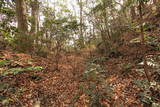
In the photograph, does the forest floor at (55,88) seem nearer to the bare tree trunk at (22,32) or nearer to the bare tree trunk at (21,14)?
the bare tree trunk at (22,32)

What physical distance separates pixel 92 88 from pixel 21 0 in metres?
5.51

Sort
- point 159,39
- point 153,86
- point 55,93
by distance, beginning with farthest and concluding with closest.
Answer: point 159,39, point 55,93, point 153,86

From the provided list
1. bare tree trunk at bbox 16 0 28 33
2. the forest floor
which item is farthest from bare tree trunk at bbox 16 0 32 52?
the forest floor

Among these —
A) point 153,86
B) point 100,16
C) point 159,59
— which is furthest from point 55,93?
Result: point 100,16

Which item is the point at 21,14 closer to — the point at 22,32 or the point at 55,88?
the point at 22,32

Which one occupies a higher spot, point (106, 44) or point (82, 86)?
point (106, 44)

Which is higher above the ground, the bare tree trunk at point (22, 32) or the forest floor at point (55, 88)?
the bare tree trunk at point (22, 32)

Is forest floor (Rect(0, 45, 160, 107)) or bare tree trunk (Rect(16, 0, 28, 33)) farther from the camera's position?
bare tree trunk (Rect(16, 0, 28, 33))

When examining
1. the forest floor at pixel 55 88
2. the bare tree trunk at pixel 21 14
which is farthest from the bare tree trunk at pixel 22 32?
the forest floor at pixel 55 88

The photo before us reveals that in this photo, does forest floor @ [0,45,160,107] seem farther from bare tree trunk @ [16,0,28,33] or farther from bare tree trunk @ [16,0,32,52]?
bare tree trunk @ [16,0,28,33]

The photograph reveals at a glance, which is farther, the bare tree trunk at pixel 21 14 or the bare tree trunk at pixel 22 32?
the bare tree trunk at pixel 21 14

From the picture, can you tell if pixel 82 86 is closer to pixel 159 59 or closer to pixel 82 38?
pixel 159 59

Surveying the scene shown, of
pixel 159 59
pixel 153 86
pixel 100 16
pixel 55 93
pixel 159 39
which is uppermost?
pixel 100 16

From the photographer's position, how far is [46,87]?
4289 millimetres
